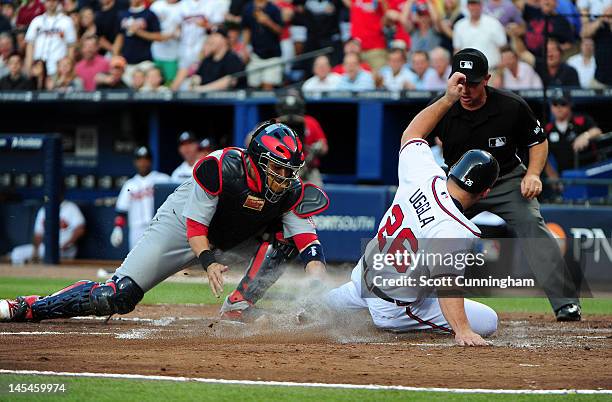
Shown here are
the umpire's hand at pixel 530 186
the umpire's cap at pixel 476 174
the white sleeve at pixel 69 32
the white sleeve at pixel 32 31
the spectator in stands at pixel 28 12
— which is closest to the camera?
the umpire's cap at pixel 476 174

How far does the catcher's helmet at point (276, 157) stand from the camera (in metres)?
6.42

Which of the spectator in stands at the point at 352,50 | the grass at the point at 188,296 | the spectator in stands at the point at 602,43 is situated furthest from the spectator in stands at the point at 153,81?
the spectator in stands at the point at 602,43

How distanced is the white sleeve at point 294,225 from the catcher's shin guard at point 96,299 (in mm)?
1089

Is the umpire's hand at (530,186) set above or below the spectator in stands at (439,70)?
below

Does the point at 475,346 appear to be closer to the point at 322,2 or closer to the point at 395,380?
the point at 395,380

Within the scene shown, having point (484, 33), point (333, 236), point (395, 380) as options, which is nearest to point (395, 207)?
point (395, 380)

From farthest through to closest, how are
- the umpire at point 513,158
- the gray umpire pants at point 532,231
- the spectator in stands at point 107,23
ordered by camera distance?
the spectator in stands at point 107,23 < the gray umpire pants at point 532,231 < the umpire at point 513,158

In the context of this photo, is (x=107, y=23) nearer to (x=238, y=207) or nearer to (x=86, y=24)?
(x=86, y=24)

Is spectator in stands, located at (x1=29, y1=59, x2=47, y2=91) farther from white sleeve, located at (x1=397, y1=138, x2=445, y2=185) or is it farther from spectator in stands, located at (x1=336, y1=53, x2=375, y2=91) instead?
white sleeve, located at (x1=397, y1=138, x2=445, y2=185)

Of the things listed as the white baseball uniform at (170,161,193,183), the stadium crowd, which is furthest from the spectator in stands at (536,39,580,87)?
the white baseball uniform at (170,161,193,183)

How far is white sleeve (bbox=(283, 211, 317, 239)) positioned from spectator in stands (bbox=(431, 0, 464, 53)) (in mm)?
7311

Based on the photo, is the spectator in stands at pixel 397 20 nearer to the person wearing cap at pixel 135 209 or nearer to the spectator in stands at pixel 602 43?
the spectator in stands at pixel 602 43

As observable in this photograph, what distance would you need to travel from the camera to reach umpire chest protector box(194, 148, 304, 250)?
668cm

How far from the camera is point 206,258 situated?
6.50 m
